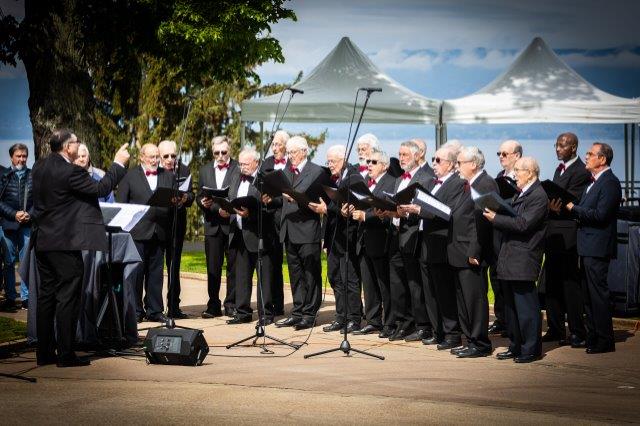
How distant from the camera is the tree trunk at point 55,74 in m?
16.0

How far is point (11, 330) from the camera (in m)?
11.6

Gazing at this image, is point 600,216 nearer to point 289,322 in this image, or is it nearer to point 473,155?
point 473,155

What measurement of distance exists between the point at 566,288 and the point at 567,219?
2.26ft

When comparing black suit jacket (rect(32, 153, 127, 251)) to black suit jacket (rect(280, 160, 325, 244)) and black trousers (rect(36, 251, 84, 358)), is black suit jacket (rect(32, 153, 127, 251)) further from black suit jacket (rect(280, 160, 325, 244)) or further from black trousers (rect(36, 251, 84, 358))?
black suit jacket (rect(280, 160, 325, 244))

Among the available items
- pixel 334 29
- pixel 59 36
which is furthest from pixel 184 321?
pixel 334 29

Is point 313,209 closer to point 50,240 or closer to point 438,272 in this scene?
point 438,272

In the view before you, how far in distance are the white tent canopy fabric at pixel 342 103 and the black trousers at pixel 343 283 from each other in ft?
23.3

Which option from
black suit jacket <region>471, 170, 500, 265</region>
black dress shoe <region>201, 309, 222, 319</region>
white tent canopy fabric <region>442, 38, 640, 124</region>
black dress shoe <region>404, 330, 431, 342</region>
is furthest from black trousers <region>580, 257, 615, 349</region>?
white tent canopy fabric <region>442, 38, 640, 124</region>

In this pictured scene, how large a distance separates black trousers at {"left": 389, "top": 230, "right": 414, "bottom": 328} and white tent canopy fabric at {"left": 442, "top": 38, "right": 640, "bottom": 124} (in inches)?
325

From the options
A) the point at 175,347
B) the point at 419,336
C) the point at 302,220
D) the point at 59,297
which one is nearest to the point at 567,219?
the point at 419,336

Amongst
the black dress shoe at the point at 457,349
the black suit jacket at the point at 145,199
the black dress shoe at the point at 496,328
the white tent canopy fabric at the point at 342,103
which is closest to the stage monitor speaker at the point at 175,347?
the black dress shoe at the point at 457,349

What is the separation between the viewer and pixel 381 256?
11.4 metres

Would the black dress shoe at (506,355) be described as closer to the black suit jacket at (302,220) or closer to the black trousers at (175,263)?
the black suit jacket at (302,220)

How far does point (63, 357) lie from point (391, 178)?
155 inches
